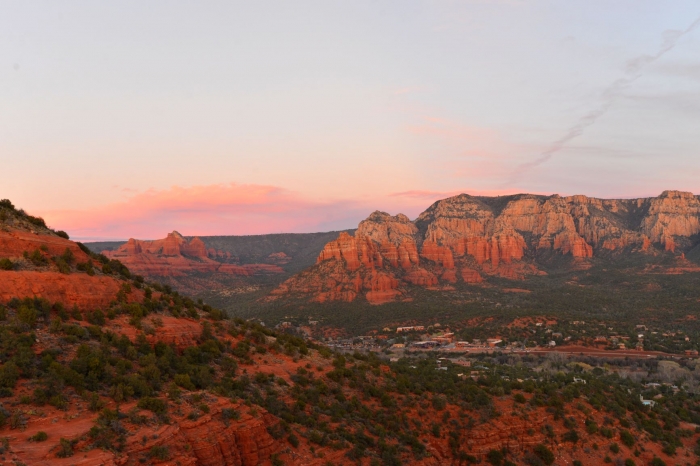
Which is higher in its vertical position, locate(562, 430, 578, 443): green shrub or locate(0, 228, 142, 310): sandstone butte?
locate(0, 228, 142, 310): sandstone butte

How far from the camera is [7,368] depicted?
1869cm

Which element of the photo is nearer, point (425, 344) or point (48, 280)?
point (48, 280)

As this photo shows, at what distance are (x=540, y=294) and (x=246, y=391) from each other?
460ft

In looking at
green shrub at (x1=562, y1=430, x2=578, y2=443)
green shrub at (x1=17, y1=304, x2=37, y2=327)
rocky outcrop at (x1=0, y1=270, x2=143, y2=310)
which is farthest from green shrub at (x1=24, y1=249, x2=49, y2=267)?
green shrub at (x1=562, y1=430, x2=578, y2=443)

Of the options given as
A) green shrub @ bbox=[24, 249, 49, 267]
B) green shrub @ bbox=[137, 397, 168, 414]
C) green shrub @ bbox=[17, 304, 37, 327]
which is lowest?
green shrub @ bbox=[137, 397, 168, 414]

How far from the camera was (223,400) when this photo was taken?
21938 millimetres

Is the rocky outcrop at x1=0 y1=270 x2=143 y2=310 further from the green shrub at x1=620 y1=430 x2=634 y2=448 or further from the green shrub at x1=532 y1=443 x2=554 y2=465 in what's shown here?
the green shrub at x1=620 y1=430 x2=634 y2=448

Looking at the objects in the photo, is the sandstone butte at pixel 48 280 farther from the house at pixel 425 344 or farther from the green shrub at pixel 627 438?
the house at pixel 425 344

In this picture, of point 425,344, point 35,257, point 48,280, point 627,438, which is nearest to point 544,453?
point 627,438

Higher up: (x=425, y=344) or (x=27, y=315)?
(x=27, y=315)

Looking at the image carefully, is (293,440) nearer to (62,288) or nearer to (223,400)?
(223,400)

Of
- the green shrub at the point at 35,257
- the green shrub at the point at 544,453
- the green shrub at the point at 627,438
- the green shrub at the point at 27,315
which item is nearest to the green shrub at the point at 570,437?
the green shrub at the point at 544,453

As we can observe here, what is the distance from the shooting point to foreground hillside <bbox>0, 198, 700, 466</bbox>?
18.0 meters

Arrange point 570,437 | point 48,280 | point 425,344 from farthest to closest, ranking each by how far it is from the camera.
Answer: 1. point 425,344
2. point 570,437
3. point 48,280
